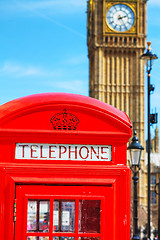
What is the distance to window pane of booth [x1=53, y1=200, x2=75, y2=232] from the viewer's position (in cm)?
310

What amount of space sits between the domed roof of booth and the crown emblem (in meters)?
0.07

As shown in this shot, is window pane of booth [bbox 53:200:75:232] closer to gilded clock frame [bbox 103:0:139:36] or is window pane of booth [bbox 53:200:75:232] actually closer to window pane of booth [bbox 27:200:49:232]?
window pane of booth [bbox 27:200:49:232]

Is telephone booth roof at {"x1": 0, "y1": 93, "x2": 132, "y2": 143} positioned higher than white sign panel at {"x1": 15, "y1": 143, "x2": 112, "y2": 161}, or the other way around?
telephone booth roof at {"x1": 0, "y1": 93, "x2": 132, "y2": 143}

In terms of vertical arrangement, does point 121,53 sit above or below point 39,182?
above

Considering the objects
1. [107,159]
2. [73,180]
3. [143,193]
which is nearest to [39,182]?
[73,180]

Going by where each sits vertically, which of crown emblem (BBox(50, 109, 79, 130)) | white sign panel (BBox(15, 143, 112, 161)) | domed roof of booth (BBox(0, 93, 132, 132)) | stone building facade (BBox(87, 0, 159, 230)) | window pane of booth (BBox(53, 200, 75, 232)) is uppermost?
stone building facade (BBox(87, 0, 159, 230))

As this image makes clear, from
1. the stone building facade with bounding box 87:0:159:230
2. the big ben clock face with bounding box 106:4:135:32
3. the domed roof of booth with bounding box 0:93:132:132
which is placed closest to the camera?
the domed roof of booth with bounding box 0:93:132:132

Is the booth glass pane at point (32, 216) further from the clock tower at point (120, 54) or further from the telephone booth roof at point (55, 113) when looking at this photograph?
the clock tower at point (120, 54)

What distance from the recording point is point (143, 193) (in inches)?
2138

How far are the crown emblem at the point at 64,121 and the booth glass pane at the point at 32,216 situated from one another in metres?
0.45

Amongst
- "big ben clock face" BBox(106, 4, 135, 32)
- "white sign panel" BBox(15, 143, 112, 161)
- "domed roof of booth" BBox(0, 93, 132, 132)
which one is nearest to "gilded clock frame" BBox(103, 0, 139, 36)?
"big ben clock face" BBox(106, 4, 135, 32)

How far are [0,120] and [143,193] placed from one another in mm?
52065

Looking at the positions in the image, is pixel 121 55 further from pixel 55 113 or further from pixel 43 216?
pixel 43 216

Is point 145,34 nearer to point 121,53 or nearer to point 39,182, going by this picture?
point 121,53
